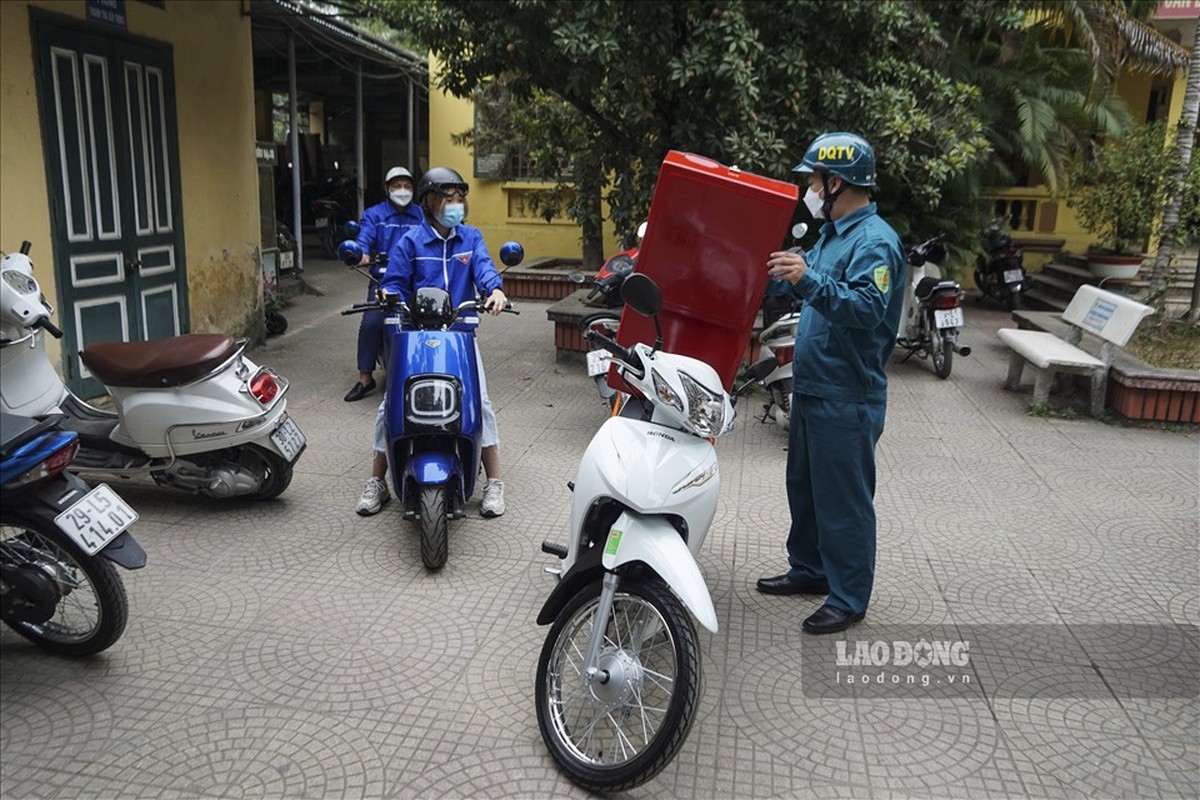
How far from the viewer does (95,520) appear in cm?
299

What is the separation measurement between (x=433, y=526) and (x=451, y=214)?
5.30ft

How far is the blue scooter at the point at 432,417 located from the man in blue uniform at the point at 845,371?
147 cm

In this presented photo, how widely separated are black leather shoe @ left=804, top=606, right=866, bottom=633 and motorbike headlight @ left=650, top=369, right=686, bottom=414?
4.02 feet

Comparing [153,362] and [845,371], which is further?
[153,362]

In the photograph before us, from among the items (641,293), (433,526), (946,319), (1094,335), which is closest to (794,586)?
(433,526)

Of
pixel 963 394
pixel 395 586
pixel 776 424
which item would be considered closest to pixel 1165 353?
pixel 963 394

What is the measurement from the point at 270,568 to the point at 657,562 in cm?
206

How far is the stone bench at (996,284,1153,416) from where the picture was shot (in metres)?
6.44

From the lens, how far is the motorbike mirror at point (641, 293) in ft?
9.08

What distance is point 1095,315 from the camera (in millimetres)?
6770

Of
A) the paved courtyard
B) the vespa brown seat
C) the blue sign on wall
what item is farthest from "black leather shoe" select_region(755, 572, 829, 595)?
the blue sign on wall

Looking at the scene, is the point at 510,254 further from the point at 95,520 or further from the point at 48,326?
the point at 95,520

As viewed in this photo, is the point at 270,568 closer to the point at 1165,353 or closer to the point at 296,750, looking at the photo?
the point at 296,750

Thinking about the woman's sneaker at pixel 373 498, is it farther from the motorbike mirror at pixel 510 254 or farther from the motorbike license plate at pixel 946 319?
the motorbike license plate at pixel 946 319
